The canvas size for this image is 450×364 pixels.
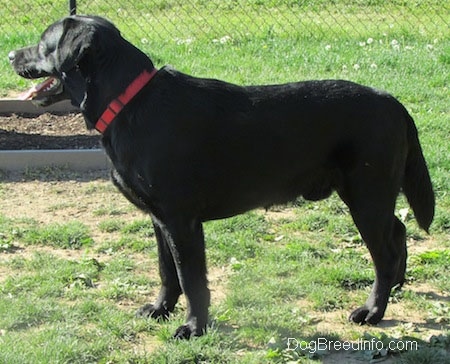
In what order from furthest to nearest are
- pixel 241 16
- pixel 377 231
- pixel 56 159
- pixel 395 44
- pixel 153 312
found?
pixel 241 16, pixel 395 44, pixel 56 159, pixel 153 312, pixel 377 231

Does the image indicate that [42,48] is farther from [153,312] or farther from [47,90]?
[153,312]

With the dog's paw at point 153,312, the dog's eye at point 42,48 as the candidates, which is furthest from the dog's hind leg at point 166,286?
the dog's eye at point 42,48

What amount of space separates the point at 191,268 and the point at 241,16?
8.28 meters

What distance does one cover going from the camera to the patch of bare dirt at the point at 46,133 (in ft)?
23.2

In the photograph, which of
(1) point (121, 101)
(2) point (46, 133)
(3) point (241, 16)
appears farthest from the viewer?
(3) point (241, 16)

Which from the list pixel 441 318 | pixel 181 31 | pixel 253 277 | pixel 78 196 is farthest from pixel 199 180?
pixel 181 31

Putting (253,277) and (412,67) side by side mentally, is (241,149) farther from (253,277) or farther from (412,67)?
(412,67)

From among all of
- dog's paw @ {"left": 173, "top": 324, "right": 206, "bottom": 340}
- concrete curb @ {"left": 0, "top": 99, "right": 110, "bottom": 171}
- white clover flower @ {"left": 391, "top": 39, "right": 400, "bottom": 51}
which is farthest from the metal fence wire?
dog's paw @ {"left": 173, "top": 324, "right": 206, "bottom": 340}

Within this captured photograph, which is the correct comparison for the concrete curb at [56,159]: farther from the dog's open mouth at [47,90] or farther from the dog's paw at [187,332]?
the dog's paw at [187,332]

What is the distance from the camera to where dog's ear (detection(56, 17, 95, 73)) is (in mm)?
4148

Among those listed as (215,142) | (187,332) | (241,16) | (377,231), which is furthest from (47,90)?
(241,16)

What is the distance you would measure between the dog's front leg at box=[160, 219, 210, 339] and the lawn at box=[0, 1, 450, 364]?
9cm

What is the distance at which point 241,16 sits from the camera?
11.9m

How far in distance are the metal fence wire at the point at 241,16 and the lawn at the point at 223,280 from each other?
3.49 m
